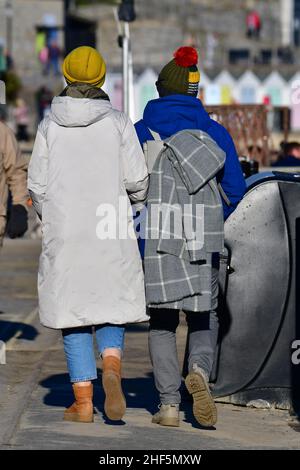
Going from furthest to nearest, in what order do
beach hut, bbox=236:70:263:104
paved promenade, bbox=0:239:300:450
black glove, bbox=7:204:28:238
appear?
beach hut, bbox=236:70:263:104 → black glove, bbox=7:204:28:238 → paved promenade, bbox=0:239:300:450

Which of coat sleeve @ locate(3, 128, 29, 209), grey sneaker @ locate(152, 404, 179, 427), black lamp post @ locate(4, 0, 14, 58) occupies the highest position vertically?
coat sleeve @ locate(3, 128, 29, 209)

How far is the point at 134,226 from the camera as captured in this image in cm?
703

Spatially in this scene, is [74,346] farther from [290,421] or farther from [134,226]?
[290,421]

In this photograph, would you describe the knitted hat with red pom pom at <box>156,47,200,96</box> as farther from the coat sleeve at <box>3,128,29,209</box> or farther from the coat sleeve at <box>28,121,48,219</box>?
the coat sleeve at <box>3,128,29,209</box>

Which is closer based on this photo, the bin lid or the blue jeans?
the blue jeans

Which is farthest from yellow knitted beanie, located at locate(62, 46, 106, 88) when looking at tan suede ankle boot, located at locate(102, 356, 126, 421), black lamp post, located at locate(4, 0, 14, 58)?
black lamp post, located at locate(4, 0, 14, 58)

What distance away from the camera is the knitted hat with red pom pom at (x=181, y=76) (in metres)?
7.16

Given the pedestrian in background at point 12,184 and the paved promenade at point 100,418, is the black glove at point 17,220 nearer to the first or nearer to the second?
the pedestrian in background at point 12,184

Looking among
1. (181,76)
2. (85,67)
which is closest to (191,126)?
(181,76)

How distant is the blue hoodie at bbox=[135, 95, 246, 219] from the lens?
707cm

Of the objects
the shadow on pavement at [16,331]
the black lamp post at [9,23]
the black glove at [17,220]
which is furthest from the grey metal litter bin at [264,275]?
the black lamp post at [9,23]

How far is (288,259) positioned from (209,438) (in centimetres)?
111

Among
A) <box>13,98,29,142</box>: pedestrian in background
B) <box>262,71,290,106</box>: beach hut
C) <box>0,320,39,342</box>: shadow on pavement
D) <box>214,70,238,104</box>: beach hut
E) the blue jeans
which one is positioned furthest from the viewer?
<box>262,71,290,106</box>: beach hut

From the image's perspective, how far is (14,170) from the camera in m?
8.36
